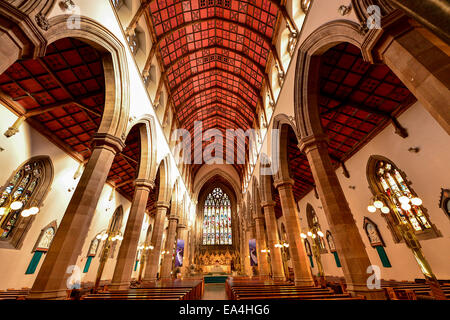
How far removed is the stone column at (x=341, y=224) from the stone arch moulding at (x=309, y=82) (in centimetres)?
72

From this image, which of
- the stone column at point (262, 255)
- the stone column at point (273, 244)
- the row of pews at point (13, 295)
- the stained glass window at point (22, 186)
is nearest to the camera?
the row of pews at point (13, 295)

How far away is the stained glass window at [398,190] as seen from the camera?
27.3ft

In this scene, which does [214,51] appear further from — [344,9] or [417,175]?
[417,175]

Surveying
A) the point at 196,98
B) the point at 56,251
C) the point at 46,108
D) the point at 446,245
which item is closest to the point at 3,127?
the point at 46,108

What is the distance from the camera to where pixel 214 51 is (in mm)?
15289

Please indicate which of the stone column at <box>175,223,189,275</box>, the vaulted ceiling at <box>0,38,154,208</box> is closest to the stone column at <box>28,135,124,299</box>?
the vaulted ceiling at <box>0,38,154,208</box>

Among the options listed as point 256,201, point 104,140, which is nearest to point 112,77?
point 104,140

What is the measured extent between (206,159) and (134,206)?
19.9 m

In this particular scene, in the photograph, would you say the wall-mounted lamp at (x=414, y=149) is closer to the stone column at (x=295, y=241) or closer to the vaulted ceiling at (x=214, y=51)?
the stone column at (x=295, y=241)

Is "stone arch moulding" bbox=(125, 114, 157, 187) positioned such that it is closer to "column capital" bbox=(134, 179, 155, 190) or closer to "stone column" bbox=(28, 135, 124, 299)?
"column capital" bbox=(134, 179, 155, 190)

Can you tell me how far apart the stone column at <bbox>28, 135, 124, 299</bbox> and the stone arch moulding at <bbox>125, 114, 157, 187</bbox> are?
3100mm

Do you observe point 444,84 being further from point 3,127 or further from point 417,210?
point 3,127

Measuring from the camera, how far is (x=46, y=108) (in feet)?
28.0

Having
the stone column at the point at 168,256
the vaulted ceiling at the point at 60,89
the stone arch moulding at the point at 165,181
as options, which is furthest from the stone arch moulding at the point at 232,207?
the vaulted ceiling at the point at 60,89
